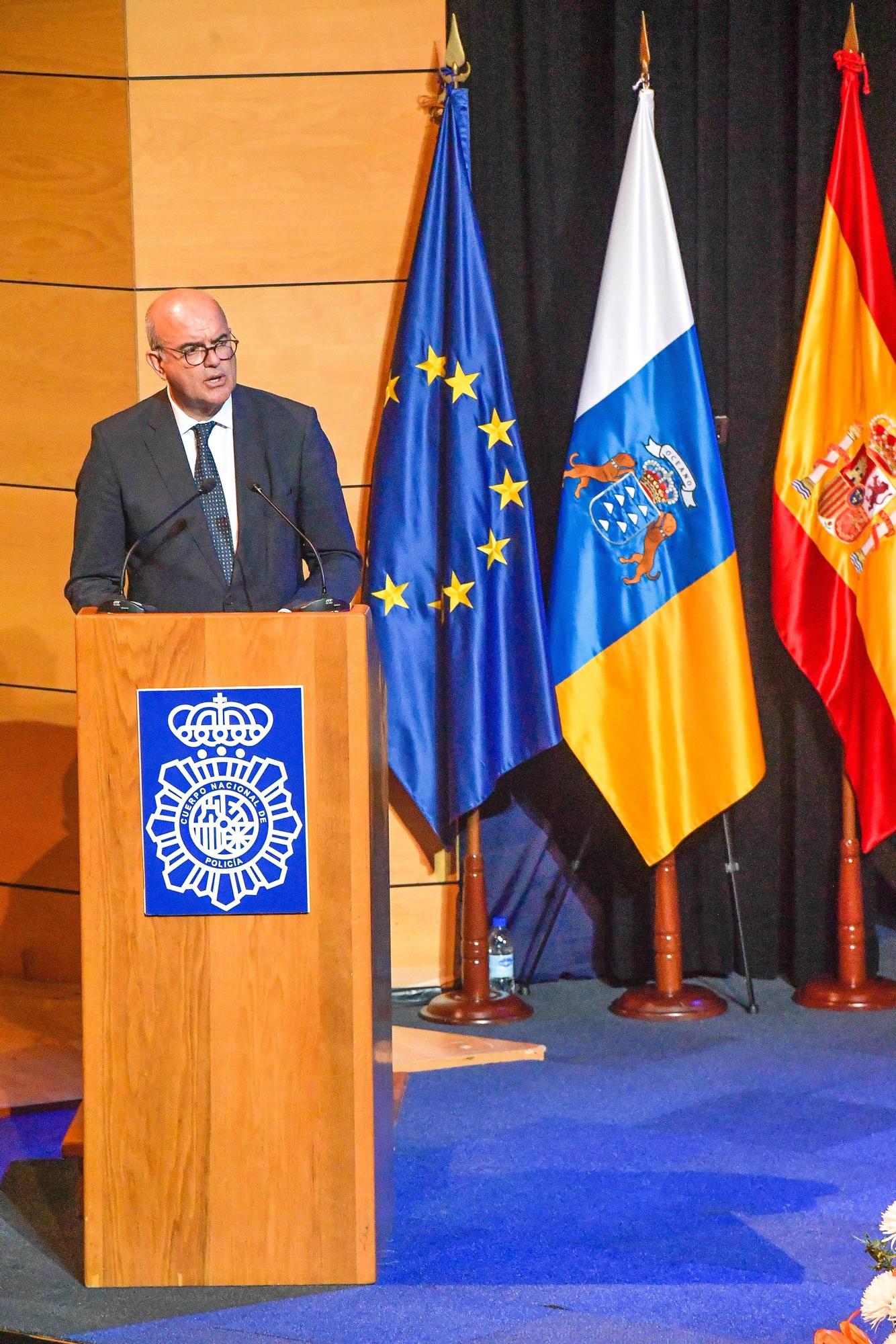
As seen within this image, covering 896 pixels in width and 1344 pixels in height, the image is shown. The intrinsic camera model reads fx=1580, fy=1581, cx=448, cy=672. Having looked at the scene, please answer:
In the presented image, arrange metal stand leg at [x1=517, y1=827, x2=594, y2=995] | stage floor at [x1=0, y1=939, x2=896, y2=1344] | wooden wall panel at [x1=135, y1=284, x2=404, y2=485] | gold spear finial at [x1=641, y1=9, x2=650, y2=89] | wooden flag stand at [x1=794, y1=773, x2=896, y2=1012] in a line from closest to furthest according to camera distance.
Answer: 1. stage floor at [x1=0, y1=939, x2=896, y2=1344]
2. gold spear finial at [x1=641, y1=9, x2=650, y2=89]
3. wooden flag stand at [x1=794, y1=773, x2=896, y2=1012]
4. wooden wall panel at [x1=135, y1=284, x2=404, y2=485]
5. metal stand leg at [x1=517, y1=827, x2=594, y2=995]

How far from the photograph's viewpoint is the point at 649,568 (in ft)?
13.6

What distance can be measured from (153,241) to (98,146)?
0.98 feet

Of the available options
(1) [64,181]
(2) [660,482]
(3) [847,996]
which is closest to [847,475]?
(2) [660,482]

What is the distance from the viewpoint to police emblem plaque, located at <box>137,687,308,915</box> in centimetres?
234

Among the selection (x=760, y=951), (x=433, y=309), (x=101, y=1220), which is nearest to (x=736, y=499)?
(x=433, y=309)

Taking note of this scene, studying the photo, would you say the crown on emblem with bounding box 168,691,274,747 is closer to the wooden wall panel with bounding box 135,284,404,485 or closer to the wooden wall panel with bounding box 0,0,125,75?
the wooden wall panel with bounding box 135,284,404,485

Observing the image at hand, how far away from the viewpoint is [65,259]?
4305mm

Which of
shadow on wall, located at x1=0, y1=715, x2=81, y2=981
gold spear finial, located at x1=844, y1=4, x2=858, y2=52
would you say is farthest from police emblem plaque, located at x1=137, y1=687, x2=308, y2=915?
gold spear finial, located at x1=844, y1=4, x2=858, y2=52

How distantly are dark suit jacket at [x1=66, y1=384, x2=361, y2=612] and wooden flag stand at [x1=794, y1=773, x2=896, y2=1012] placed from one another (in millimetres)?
1863

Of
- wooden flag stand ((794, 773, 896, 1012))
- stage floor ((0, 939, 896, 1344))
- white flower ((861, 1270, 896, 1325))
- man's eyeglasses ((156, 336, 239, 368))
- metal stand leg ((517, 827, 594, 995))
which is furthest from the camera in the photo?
metal stand leg ((517, 827, 594, 995))

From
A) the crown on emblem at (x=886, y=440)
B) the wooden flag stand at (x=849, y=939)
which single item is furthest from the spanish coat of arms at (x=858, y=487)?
the wooden flag stand at (x=849, y=939)

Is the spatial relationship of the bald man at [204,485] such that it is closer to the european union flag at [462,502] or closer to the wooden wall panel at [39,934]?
the european union flag at [462,502]

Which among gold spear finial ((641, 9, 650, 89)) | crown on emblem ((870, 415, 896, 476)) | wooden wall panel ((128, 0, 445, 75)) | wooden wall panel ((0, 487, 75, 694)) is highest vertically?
wooden wall panel ((128, 0, 445, 75))

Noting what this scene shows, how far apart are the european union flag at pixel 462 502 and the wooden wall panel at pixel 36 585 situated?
895mm
